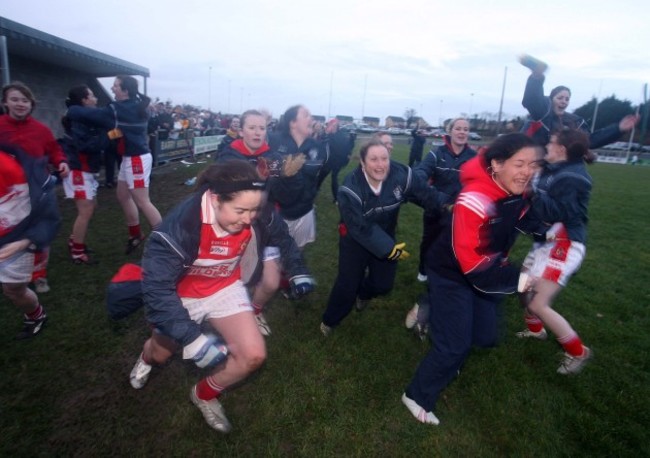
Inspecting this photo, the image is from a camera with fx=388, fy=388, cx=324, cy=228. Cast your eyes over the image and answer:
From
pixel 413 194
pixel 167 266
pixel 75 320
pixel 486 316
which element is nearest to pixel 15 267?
pixel 75 320

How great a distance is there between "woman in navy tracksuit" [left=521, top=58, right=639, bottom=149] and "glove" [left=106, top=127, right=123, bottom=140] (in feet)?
16.6

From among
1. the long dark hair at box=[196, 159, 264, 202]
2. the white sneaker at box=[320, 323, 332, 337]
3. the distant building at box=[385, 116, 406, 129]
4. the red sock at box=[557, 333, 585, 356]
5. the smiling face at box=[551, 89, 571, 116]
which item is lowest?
the white sneaker at box=[320, 323, 332, 337]

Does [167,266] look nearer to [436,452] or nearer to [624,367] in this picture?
[436,452]

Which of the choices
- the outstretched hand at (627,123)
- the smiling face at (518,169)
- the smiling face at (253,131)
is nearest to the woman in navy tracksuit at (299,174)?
the smiling face at (253,131)

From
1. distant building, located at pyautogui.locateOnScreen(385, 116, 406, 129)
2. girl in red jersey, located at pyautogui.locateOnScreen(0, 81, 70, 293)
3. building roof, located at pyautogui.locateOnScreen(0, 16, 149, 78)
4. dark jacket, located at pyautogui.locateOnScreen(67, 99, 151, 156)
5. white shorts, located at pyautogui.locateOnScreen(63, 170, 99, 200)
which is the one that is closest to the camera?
girl in red jersey, located at pyautogui.locateOnScreen(0, 81, 70, 293)

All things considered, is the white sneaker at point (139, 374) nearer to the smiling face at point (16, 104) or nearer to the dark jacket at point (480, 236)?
the dark jacket at point (480, 236)

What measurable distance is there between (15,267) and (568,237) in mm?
4683

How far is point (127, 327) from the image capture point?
3906mm

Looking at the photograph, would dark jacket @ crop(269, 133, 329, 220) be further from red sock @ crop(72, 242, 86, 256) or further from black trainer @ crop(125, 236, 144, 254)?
red sock @ crop(72, 242, 86, 256)

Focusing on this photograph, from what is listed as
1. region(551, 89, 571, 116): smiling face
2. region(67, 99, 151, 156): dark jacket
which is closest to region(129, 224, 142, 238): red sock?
region(67, 99, 151, 156): dark jacket

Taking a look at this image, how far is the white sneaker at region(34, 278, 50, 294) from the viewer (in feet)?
14.4

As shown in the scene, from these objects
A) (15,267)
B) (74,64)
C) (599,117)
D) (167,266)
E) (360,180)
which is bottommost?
(15,267)

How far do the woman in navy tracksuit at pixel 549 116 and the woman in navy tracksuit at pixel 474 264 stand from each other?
170cm

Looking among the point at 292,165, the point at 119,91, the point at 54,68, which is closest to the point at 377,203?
the point at 292,165
